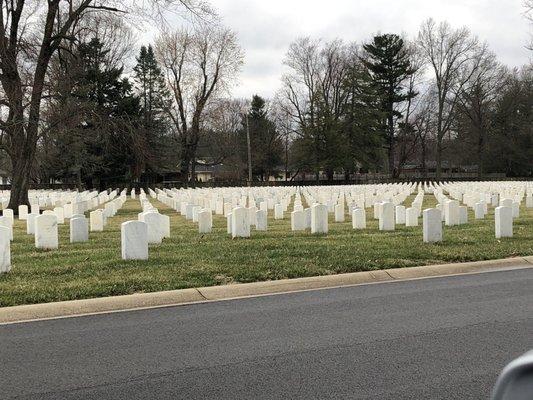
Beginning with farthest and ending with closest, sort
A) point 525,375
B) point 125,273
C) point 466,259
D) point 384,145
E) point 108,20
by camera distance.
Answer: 1. point 384,145
2. point 108,20
3. point 466,259
4. point 125,273
5. point 525,375

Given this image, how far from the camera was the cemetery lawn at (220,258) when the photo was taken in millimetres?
7453

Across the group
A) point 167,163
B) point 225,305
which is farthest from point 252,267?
point 167,163

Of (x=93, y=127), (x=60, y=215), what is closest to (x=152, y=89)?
(x=93, y=127)

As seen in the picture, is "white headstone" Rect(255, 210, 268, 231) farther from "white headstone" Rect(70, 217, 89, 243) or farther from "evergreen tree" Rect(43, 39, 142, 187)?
"evergreen tree" Rect(43, 39, 142, 187)

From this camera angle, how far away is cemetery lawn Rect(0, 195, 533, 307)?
24.5 ft

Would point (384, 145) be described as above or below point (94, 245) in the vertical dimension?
above

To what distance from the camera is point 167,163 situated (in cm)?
5319

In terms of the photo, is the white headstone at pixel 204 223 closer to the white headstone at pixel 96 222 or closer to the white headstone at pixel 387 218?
the white headstone at pixel 96 222

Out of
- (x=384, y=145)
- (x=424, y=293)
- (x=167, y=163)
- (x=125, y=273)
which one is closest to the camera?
(x=424, y=293)

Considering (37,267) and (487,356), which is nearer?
(487,356)

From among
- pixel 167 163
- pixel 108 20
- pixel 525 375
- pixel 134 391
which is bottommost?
pixel 134 391

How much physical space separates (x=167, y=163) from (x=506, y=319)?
4900 cm

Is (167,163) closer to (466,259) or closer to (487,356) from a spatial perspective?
(466,259)

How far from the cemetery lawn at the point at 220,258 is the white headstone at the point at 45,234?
0.24m
